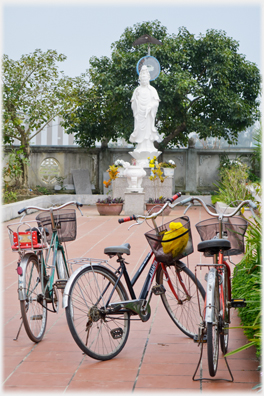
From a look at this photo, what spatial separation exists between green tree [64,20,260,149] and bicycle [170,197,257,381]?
12.0m

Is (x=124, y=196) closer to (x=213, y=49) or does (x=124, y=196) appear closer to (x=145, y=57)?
(x=145, y=57)

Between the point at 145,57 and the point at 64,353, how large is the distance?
1215cm

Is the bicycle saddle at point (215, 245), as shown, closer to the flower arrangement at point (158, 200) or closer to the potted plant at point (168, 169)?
the flower arrangement at point (158, 200)

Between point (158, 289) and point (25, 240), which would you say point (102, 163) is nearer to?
point (25, 240)

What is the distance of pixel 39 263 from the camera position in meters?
4.17

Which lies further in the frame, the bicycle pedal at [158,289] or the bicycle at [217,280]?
the bicycle pedal at [158,289]

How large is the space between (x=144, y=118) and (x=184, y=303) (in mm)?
11313

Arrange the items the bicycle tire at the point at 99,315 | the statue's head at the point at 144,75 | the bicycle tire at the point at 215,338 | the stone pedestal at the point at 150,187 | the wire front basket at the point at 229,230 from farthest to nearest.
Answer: the statue's head at the point at 144,75, the stone pedestal at the point at 150,187, the wire front basket at the point at 229,230, the bicycle tire at the point at 99,315, the bicycle tire at the point at 215,338

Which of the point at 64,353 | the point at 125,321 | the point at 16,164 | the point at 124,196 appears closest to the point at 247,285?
the point at 125,321

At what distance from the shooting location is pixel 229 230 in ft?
12.5

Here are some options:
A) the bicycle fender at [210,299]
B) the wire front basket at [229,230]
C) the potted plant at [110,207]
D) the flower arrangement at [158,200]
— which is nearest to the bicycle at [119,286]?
the wire front basket at [229,230]

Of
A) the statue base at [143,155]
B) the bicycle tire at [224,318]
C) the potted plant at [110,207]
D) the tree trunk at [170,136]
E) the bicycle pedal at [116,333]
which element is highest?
the tree trunk at [170,136]

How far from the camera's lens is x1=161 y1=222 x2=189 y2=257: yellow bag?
3709 millimetres

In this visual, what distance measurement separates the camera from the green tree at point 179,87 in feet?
52.0
